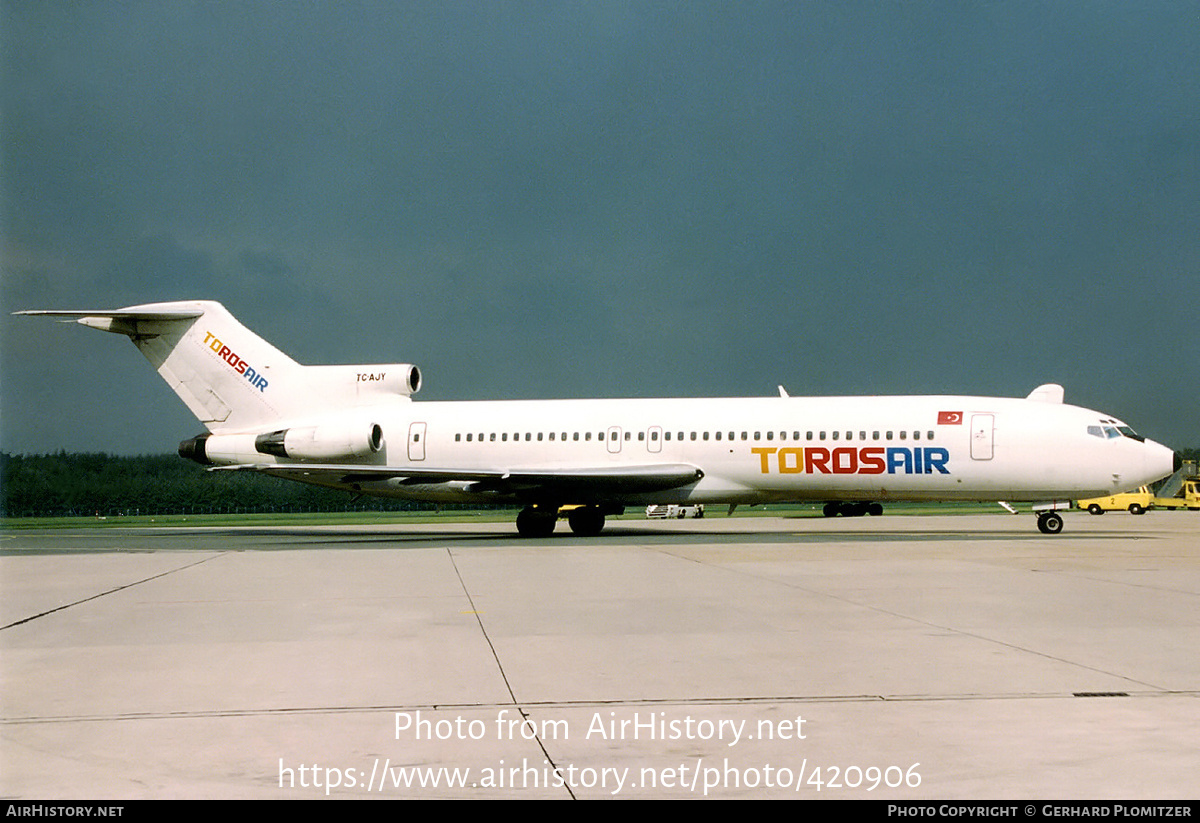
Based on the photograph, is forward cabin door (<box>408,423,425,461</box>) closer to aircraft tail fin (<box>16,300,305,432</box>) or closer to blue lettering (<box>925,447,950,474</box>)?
aircraft tail fin (<box>16,300,305,432</box>)

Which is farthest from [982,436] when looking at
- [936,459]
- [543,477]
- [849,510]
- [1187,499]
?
[1187,499]

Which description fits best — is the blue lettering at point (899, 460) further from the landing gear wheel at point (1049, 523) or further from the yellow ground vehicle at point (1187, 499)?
the yellow ground vehicle at point (1187, 499)

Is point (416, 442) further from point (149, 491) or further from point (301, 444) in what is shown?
point (149, 491)

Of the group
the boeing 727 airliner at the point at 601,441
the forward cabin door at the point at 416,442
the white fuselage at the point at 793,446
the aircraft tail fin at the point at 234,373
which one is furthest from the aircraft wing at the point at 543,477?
the aircraft tail fin at the point at 234,373

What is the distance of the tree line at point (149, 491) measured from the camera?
114 ft

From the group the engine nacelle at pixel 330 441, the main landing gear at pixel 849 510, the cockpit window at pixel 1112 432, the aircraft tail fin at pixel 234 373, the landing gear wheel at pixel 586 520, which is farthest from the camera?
the main landing gear at pixel 849 510

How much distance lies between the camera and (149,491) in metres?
49.5

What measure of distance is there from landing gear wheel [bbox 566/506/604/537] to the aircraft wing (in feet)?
3.78

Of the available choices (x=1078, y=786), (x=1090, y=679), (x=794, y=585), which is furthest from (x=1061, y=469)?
(x=1078, y=786)

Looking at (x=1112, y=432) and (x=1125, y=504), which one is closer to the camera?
(x=1112, y=432)

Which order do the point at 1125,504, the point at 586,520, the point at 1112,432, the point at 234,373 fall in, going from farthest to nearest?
the point at 1125,504 < the point at 234,373 < the point at 586,520 < the point at 1112,432

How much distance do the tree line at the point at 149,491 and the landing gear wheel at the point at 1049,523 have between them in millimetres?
18717

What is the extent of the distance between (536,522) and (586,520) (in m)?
1.61

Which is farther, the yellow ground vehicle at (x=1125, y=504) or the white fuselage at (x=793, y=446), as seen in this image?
the yellow ground vehicle at (x=1125, y=504)
